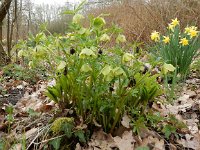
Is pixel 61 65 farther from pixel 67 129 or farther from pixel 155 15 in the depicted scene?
pixel 155 15

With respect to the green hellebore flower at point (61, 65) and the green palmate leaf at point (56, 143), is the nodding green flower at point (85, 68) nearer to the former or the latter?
the green hellebore flower at point (61, 65)

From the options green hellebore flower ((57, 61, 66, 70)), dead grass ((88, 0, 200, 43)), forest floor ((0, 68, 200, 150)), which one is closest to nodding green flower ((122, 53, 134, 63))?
green hellebore flower ((57, 61, 66, 70))

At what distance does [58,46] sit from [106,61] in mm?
264

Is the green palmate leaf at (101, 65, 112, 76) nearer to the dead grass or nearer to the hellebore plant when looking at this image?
the hellebore plant

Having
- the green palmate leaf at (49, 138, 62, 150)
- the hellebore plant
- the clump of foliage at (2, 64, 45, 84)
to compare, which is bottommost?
the clump of foliage at (2, 64, 45, 84)

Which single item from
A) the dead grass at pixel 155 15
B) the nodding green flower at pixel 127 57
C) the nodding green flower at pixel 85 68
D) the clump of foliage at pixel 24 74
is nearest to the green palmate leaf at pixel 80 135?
the nodding green flower at pixel 85 68

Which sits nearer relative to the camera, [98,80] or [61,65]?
[61,65]

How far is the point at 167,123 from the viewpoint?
1848mm

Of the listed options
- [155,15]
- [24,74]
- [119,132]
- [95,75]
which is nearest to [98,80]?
[95,75]

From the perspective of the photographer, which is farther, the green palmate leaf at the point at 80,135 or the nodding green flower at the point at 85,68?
the green palmate leaf at the point at 80,135

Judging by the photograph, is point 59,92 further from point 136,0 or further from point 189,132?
point 136,0

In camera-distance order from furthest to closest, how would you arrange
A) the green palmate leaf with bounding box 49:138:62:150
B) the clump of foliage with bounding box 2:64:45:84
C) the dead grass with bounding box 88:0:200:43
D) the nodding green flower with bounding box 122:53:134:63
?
the dead grass with bounding box 88:0:200:43, the clump of foliage with bounding box 2:64:45:84, the green palmate leaf with bounding box 49:138:62:150, the nodding green flower with bounding box 122:53:134:63

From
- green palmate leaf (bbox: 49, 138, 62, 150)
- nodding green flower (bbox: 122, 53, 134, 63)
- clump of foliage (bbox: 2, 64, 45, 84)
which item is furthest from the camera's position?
clump of foliage (bbox: 2, 64, 45, 84)

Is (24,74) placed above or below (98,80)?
below
